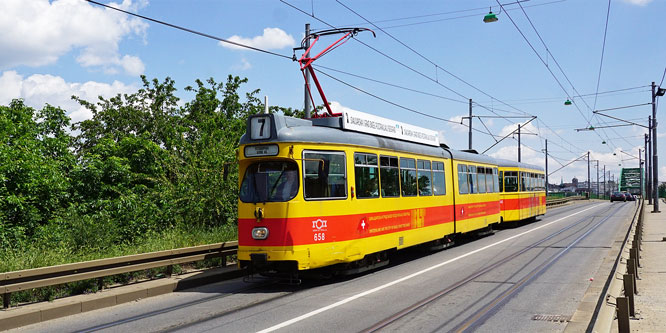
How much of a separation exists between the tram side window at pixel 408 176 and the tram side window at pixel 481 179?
21.9 ft

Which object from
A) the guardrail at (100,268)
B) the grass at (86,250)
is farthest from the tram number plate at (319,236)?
the grass at (86,250)

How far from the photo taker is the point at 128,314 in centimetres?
874

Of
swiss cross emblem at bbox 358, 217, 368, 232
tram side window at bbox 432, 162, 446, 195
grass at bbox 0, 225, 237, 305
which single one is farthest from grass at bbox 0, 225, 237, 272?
tram side window at bbox 432, 162, 446, 195

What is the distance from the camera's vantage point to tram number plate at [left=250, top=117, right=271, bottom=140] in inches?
440

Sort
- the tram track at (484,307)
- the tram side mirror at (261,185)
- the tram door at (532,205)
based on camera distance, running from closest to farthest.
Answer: the tram track at (484,307)
the tram side mirror at (261,185)
the tram door at (532,205)

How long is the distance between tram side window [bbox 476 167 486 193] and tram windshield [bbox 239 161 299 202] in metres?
11.5

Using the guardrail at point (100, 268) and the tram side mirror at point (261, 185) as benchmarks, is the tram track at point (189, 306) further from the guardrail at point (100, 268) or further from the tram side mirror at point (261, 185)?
the tram side mirror at point (261, 185)

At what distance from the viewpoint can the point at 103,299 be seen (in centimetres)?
930

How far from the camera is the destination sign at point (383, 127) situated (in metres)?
12.7

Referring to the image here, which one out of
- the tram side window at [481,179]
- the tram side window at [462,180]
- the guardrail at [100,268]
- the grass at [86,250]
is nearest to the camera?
the guardrail at [100,268]

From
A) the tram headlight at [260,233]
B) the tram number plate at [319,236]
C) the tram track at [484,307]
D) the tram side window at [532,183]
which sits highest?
the tram side window at [532,183]

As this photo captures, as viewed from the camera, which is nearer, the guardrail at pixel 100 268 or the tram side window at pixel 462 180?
the guardrail at pixel 100 268

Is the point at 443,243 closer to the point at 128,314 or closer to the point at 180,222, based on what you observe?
the point at 180,222

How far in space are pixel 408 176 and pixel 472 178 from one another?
21.1 ft
